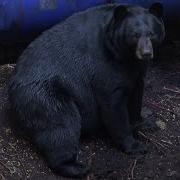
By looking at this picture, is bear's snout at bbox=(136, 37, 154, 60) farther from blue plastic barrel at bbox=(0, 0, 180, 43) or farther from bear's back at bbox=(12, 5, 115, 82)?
blue plastic barrel at bbox=(0, 0, 180, 43)

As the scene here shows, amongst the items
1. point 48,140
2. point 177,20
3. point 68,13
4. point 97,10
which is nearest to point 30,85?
point 48,140

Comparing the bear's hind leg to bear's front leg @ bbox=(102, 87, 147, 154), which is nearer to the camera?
the bear's hind leg

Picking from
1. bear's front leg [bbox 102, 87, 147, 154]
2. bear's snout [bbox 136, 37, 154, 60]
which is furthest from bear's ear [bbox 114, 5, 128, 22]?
bear's front leg [bbox 102, 87, 147, 154]

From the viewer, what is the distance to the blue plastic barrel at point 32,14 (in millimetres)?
6305

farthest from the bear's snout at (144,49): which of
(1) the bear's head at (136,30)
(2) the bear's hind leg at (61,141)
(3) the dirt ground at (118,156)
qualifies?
Answer: (3) the dirt ground at (118,156)

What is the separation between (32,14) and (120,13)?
1438 millimetres

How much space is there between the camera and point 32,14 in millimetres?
6379

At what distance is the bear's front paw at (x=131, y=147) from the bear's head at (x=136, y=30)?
778 mm

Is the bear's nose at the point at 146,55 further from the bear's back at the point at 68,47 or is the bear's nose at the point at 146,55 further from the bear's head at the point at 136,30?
the bear's back at the point at 68,47

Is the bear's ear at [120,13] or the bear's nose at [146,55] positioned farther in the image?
the bear's ear at [120,13]

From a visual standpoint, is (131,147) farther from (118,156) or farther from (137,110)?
(137,110)

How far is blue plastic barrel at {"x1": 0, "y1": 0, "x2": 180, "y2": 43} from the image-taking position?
6.30 m

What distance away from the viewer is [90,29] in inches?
213

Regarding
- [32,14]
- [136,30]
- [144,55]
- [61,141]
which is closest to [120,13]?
[136,30]
